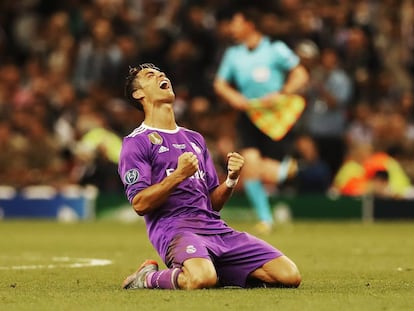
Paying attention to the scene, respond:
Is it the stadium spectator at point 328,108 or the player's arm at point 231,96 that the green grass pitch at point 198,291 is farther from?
the stadium spectator at point 328,108

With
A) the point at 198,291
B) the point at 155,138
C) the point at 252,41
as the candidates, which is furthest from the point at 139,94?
the point at 252,41

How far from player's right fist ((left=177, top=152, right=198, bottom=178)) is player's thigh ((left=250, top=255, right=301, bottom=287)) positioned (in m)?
0.83

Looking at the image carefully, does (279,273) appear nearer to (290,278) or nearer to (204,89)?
(290,278)

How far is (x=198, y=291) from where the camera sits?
739 cm

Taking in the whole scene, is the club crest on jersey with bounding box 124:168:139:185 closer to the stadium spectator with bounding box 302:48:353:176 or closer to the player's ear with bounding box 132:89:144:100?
the player's ear with bounding box 132:89:144:100

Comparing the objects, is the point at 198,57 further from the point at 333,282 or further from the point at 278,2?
the point at 333,282

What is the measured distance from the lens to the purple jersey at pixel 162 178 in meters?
7.73

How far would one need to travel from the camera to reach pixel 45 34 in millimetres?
21844

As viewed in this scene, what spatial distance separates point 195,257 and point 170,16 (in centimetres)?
1376

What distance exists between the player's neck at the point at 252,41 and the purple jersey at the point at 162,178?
690 cm

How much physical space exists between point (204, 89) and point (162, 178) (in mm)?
12024

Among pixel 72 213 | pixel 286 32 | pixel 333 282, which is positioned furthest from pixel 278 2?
pixel 333 282

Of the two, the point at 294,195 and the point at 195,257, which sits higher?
the point at 195,257

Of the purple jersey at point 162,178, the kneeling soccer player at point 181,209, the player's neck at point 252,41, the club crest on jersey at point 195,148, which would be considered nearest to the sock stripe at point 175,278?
the kneeling soccer player at point 181,209
